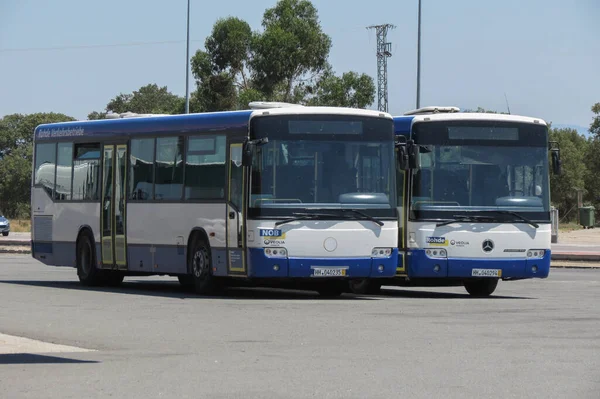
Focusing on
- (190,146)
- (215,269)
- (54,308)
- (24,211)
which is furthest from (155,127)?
(24,211)

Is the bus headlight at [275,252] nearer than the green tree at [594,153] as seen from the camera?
Yes

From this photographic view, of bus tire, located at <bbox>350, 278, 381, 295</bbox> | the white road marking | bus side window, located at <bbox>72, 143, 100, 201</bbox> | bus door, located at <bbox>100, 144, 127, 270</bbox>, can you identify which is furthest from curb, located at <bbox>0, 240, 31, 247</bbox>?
the white road marking

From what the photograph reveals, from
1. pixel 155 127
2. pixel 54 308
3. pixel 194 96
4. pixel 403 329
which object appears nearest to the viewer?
pixel 403 329

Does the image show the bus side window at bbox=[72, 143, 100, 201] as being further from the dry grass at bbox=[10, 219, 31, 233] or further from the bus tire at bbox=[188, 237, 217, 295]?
the dry grass at bbox=[10, 219, 31, 233]

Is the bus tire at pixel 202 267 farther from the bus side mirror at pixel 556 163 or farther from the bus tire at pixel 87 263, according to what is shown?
the bus side mirror at pixel 556 163

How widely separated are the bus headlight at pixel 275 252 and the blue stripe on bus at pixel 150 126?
6.48 feet

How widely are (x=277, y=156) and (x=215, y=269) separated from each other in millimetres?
2223

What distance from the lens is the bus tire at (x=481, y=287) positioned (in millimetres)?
23578

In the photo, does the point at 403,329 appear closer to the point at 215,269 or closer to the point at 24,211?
the point at 215,269

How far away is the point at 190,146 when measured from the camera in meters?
23.3

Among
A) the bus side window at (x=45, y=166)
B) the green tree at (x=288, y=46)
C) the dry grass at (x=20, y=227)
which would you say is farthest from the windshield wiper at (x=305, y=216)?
the dry grass at (x=20, y=227)

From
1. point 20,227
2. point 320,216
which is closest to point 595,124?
point 20,227

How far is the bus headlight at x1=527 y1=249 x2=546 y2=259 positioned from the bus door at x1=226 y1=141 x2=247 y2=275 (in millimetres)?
4601

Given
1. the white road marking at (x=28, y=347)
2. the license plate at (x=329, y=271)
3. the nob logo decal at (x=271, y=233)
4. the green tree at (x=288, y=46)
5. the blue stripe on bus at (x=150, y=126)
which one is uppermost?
the green tree at (x=288, y=46)
